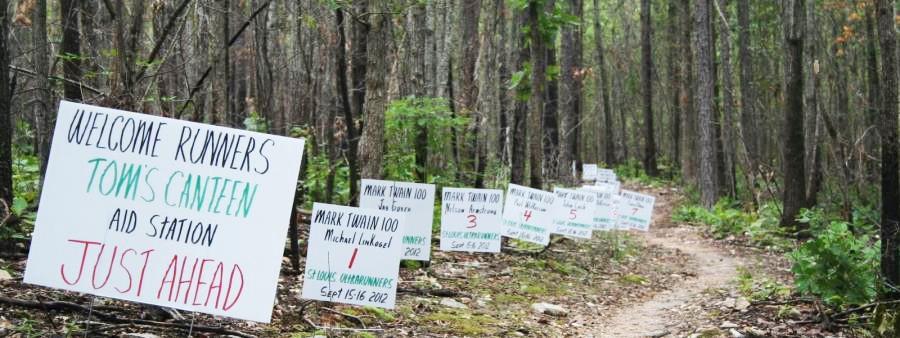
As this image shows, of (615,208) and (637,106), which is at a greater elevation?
(637,106)

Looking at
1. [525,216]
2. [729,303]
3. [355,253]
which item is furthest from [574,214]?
[355,253]

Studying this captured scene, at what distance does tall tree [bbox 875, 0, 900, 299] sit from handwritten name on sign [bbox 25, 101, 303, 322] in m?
4.61

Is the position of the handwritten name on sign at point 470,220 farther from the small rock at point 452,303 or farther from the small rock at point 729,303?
the small rock at point 729,303

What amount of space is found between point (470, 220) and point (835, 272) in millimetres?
4135

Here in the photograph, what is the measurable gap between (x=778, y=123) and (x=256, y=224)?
18.8 metres

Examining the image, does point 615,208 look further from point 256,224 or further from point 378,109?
point 256,224

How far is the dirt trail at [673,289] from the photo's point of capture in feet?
25.0

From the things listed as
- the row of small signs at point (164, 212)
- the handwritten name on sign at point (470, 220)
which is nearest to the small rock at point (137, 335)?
the row of small signs at point (164, 212)

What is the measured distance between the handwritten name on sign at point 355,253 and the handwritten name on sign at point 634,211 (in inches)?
341

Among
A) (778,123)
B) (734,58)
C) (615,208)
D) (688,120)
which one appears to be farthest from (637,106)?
(615,208)

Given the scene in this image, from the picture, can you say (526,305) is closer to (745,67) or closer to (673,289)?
(673,289)

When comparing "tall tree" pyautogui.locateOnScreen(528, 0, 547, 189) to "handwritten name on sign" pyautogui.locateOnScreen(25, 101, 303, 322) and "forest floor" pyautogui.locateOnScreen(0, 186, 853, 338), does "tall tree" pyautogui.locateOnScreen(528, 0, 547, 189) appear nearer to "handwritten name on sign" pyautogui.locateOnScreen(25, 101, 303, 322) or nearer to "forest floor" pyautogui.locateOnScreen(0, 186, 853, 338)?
"forest floor" pyautogui.locateOnScreen(0, 186, 853, 338)

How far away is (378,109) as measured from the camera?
714 cm

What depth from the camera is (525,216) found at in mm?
10430
